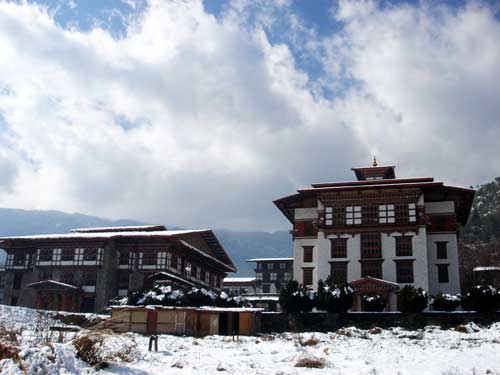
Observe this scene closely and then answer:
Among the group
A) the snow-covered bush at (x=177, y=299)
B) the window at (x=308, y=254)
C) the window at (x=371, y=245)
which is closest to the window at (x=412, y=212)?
the window at (x=371, y=245)

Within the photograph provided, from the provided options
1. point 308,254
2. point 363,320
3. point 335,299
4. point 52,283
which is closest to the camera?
point 363,320

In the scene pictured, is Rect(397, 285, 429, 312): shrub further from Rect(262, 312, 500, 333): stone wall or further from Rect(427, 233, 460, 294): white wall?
Rect(427, 233, 460, 294): white wall

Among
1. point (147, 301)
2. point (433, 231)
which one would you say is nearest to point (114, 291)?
point (147, 301)

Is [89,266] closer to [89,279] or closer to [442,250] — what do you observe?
[89,279]

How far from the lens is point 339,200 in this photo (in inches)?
2147

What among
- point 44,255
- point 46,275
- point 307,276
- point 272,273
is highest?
point 272,273

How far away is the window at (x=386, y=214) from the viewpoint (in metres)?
52.8

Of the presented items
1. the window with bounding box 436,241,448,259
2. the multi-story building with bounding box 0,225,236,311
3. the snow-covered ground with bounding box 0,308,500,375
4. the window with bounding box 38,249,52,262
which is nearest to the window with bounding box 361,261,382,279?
→ the window with bounding box 436,241,448,259

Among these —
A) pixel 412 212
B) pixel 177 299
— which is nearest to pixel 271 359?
pixel 177 299

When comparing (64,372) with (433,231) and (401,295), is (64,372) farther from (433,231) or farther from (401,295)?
(433,231)

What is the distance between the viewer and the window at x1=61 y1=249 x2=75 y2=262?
6150cm

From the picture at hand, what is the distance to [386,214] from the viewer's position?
174 feet

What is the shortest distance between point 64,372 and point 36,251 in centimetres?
5590

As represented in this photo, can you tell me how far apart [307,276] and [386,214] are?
9.98 meters
